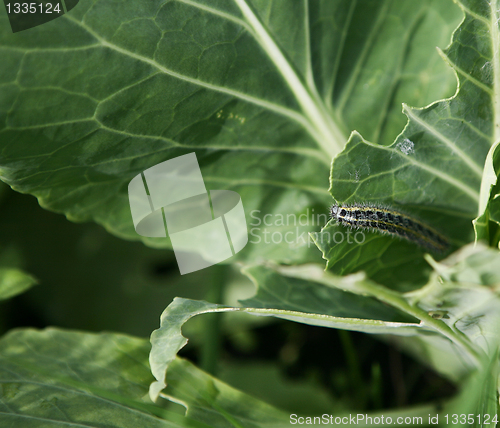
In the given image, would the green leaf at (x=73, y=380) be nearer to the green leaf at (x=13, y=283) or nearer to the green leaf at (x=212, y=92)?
the green leaf at (x=13, y=283)

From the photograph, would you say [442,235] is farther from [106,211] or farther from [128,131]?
[106,211]

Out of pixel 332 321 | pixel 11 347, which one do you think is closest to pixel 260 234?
pixel 332 321

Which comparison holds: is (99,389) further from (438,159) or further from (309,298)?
(438,159)

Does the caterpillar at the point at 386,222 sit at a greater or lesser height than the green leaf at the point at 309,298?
greater

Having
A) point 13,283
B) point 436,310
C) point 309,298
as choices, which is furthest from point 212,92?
point 13,283

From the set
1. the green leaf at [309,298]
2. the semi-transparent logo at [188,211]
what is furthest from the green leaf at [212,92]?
the green leaf at [309,298]
